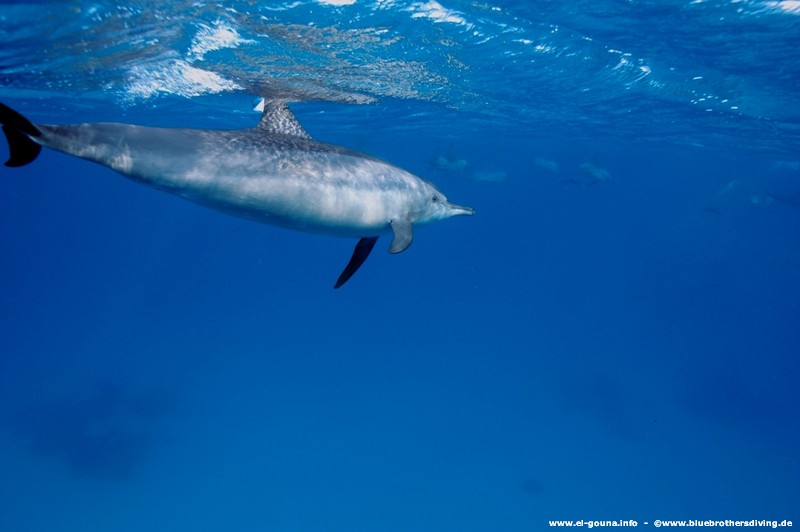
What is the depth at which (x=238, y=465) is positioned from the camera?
21766mm

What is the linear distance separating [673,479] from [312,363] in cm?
2670

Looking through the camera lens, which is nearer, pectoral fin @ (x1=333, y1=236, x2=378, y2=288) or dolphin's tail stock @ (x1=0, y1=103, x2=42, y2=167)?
dolphin's tail stock @ (x1=0, y1=103, x2=42, y2=167)

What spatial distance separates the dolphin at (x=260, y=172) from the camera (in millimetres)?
4703

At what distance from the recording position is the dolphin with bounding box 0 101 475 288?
4703 mm

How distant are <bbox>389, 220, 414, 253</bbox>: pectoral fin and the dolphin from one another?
14 millimetres

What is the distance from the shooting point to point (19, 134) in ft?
14.3

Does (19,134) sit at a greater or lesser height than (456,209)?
greater

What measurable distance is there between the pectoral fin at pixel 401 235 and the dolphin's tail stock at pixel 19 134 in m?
3.75

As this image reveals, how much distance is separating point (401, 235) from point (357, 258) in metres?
0.87

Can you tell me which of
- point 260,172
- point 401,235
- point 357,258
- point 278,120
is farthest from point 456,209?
point 260,172

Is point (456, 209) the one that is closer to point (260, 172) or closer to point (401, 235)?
point (401, 235)

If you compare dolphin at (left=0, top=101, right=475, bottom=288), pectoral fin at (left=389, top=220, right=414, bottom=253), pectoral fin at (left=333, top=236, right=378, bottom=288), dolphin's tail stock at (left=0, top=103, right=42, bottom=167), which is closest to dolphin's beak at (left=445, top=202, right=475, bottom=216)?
dolphin at (left=0, top=101, right=475, bottom=288)

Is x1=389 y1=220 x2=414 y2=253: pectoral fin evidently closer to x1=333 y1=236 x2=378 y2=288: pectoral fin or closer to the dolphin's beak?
x1=333 y1=236 x2=378 y2=288: pectoral fin

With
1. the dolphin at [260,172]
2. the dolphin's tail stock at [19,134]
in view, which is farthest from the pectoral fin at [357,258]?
the dolphin's tail stock at [19,134]
